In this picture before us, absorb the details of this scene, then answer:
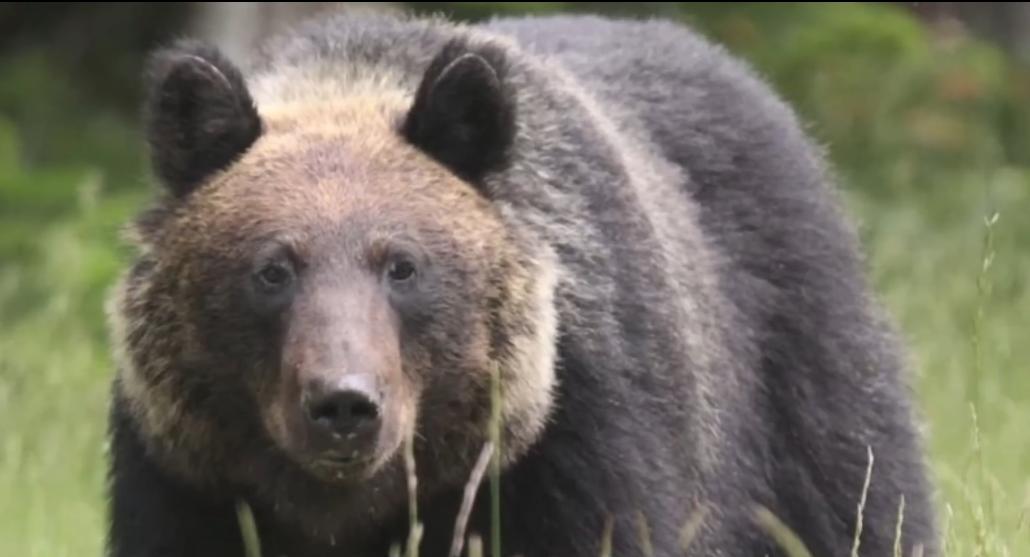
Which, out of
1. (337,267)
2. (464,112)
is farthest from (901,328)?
(337,267)

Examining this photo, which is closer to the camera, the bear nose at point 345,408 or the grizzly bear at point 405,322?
the bear nose at point 345,408

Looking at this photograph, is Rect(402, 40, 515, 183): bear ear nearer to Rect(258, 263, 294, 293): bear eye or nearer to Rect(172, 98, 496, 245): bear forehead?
Rect(172, 98, 496, 245): bear forehead

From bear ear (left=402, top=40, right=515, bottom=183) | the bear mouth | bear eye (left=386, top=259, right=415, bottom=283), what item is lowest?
the bear mouth

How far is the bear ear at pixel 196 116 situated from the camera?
244 inches

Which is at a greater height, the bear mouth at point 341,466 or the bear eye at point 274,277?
the bear eye at point 274,277

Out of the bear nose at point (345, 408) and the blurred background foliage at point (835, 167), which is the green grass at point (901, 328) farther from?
the bear nose at point (345, 408)

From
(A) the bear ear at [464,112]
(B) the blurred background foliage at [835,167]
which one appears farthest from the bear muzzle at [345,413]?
(B) the blurred background foliage at [835,167]

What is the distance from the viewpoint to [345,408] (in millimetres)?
5430

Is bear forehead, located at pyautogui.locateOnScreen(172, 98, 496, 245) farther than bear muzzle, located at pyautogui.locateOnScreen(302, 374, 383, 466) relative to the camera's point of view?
Yes

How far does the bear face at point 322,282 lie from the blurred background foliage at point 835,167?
7.77ft

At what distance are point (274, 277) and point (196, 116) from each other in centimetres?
62

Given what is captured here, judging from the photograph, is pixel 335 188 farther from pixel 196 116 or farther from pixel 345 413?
pixel 345 413

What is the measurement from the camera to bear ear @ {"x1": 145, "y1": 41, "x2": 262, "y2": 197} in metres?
6.20

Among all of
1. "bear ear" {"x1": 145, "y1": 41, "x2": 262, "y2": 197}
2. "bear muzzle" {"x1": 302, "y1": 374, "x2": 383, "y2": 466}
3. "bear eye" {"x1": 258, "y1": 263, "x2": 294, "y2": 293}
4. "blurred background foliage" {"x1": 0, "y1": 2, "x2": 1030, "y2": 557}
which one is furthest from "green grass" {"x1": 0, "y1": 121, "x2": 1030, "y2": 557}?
"bear muzzle" {"x1": 302, "y1": 374, "x2": 383, "y2": 466}
